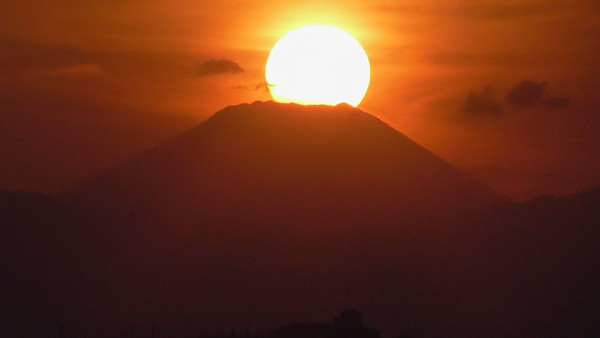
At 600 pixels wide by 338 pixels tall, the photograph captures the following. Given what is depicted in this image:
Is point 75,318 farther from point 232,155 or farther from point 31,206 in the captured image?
point 232,155

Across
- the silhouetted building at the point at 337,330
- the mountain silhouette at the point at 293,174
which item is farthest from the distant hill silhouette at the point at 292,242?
the silhouetted building at the point at 337,330

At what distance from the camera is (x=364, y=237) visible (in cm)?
10731

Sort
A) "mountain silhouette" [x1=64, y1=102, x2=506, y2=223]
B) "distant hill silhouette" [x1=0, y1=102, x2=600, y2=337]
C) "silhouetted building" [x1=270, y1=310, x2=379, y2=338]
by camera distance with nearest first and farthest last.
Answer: "silhouetted building" [x1=270, y1=310, x2=379, y2=338], "distant hill silhouette" [x1=0, y1=102, x2=600, y2=337], "mountain silhouette" [x1=64, y1=102, x2=506, y2=223]

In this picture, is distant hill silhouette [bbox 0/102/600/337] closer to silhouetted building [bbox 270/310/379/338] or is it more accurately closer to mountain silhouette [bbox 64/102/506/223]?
mountain silhouette [bbox 64/102/506/223]

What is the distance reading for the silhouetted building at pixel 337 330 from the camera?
5678 cm

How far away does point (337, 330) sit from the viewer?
2244 inches

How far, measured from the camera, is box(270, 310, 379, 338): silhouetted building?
5678cm

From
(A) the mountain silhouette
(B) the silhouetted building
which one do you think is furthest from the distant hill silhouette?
(B) the silhouetted building

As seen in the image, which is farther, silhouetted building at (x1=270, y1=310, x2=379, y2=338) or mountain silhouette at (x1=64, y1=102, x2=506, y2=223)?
mountain silhouette at (x1=64, y1=102, x2=506, y2=223)

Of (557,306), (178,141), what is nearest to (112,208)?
(178,141)

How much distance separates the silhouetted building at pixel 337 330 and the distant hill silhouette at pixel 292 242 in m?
21.6

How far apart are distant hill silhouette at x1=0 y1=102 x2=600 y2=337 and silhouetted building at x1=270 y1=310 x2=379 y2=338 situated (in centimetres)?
2165

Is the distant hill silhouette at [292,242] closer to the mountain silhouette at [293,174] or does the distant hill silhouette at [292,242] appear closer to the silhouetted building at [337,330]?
the mountain silhouette at [293,174]

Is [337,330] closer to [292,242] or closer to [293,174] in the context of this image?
[292,242]
